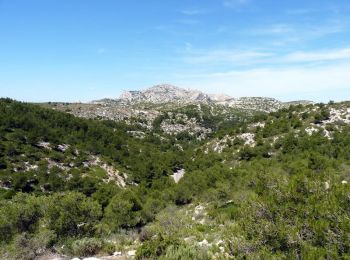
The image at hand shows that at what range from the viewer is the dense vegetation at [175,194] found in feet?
45.9

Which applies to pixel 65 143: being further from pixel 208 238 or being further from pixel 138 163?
pixel 208 238

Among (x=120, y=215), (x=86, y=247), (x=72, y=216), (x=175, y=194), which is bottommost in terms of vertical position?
(x=175, y=194)

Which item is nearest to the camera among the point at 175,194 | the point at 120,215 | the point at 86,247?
the point at 86,247

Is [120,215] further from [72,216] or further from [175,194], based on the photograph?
[175,194]

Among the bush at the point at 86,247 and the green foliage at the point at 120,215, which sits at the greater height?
the bush at the point at 86,247

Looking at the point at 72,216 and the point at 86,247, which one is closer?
the point at 86,247

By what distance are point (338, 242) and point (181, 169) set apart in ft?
269

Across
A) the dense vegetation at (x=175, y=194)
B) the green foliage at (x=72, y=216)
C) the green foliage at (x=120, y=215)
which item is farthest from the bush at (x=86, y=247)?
the green foliage at (x=120, y=215)

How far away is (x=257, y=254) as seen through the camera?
1286 centimetres

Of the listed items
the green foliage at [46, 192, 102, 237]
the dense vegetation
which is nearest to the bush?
the dense vegetation

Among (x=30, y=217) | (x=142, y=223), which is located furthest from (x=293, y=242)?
(x=142, y=223)

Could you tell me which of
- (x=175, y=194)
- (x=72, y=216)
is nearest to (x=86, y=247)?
(x=72, y=216)

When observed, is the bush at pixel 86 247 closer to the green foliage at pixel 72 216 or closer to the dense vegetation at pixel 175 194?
the dense vegetation at pixel 175 194

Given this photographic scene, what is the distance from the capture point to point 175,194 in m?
51.7
